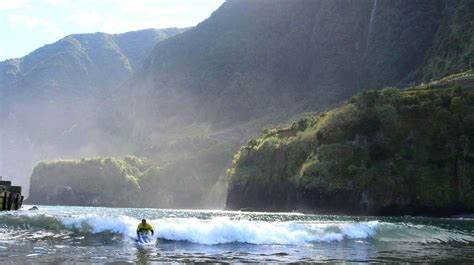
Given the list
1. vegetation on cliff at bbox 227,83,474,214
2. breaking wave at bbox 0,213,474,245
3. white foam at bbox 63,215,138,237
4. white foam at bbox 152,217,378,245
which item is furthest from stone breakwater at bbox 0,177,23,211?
vegetation on cliff at bbox 227,83,474,214

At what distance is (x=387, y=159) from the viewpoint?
111 metres

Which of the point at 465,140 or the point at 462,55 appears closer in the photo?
the point at 465,140

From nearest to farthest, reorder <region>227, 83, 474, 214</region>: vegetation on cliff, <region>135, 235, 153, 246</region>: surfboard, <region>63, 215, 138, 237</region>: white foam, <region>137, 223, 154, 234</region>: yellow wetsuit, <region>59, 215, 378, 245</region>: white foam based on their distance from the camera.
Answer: <region>135, 235, 153, 246</region>: surfboard, <region>137, 223, 154, 234</region>: yellow wetsuit, <region>59, 215, 378, 245</region>: white foam, <region>63, 215, 138, 237</region>: white foam, <region>227, 83, 474, 214</region>: vegetation on cliff

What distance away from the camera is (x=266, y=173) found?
456 feet

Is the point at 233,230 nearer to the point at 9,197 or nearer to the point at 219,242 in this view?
the point at 219,242

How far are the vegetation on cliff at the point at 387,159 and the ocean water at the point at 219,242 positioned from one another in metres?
61.2

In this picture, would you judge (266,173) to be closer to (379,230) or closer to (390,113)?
(390,113)

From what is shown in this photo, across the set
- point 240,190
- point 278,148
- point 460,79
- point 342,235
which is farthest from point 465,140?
point 342,235

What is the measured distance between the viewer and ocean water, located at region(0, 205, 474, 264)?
27.5m

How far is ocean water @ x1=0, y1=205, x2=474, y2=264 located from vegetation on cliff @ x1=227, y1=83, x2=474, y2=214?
201 feet

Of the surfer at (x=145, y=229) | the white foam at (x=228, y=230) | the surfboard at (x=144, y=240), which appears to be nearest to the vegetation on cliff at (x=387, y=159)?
the white foam at (x=228, y=230)

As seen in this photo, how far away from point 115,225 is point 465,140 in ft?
277

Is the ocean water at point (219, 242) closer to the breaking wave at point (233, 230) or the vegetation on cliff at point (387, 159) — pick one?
the breaking wave at point (233, 230)

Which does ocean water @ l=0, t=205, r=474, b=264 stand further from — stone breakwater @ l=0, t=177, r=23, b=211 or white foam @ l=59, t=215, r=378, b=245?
stone breakwater @ l=0, t=177, r=23, b=211
